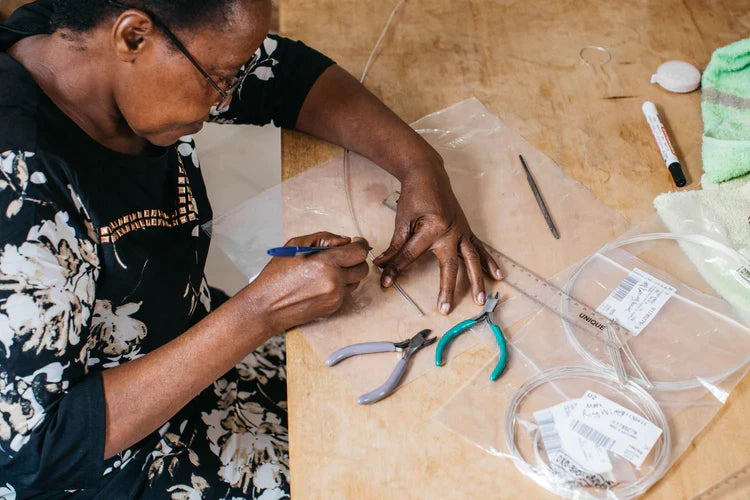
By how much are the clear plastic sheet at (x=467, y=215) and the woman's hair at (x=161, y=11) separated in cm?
42

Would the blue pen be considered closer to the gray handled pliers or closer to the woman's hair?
the gray handled pliers

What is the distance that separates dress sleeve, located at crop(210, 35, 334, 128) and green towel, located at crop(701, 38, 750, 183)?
2.49ft

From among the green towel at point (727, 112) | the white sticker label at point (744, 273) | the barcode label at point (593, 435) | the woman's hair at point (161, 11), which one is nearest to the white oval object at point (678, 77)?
the green towel at point (727, 112)

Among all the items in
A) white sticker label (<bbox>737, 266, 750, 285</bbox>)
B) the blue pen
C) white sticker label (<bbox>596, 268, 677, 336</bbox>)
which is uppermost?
the blue pen

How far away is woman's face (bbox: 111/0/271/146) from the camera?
820mm

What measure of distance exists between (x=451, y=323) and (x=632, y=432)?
0.98ft

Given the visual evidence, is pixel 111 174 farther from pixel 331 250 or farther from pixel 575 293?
pixel 575 293

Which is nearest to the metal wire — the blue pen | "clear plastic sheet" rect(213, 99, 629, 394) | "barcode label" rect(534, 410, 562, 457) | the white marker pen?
"clear plastic sheet" rect(213, 99, 629, 394)

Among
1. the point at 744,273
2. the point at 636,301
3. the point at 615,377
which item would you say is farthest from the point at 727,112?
the point at 615,377

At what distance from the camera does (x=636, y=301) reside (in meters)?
1.05

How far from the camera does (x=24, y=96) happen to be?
86cm

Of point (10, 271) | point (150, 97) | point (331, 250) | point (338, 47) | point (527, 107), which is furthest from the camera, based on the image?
point (338, 47)

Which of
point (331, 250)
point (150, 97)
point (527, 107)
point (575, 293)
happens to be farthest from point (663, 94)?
point (150, 97)

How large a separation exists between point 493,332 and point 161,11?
65 cm
